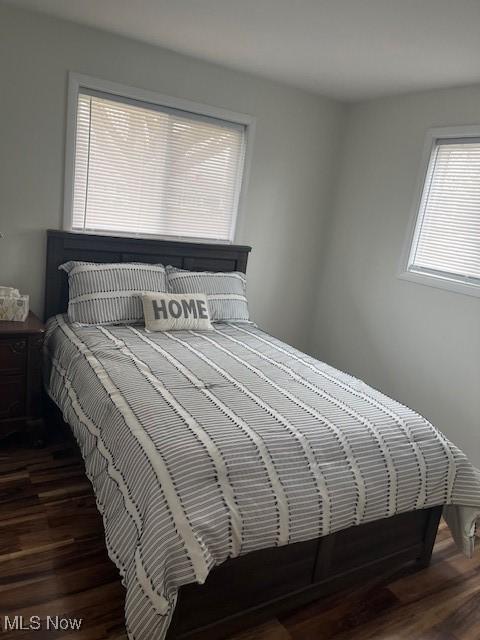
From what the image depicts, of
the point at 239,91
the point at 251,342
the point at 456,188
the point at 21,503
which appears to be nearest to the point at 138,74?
the point at 239,91

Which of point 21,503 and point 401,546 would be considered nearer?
point 401,546

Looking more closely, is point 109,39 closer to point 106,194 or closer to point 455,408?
point 106,194

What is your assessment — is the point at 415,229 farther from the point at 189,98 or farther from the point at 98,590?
the point at 98,590

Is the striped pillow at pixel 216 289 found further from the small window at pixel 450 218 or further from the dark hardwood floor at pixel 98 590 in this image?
the dark hardwood floor at pixel 98 590

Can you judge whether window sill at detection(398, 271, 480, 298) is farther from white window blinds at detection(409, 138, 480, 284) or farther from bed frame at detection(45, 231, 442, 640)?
bed frame at detection(45, 231, 442, 640)

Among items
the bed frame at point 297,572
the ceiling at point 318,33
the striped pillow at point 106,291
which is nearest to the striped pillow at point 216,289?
the striped pillow at point 106,291

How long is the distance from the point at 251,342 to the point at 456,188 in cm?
167

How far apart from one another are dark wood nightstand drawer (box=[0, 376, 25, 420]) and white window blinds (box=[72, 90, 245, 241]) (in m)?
1.07

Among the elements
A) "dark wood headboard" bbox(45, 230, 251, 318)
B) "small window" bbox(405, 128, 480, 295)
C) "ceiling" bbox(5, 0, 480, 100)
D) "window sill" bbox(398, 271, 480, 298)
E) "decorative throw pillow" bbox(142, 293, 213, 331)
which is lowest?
"decorative throw pillow" bbox(142, 293, 213, 331)

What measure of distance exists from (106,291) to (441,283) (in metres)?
2.15

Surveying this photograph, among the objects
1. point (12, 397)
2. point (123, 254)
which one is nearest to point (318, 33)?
point (123, 254)

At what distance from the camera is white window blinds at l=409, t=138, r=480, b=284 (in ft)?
10.1

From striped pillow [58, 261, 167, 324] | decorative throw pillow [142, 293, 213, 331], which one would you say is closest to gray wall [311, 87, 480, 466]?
decorative throw pillow [142, 293, 213, 331]

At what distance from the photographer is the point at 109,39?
2936 mm
